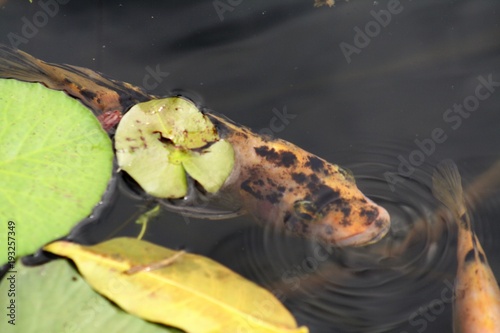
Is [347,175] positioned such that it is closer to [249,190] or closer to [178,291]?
[249,190]

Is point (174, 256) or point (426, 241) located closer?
point (174, 256)

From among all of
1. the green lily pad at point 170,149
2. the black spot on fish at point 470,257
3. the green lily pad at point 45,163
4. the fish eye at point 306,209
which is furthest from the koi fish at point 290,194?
the black spot on fish at point 470,257

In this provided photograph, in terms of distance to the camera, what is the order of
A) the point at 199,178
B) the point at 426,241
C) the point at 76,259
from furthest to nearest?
1. the point at 426,241
2. the point at 199,178
3. the point at 76,259

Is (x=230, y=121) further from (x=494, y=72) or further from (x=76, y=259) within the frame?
(x=494, y=72)

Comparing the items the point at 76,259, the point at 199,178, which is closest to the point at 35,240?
the point at 76,259

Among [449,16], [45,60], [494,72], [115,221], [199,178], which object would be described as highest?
[449,16]

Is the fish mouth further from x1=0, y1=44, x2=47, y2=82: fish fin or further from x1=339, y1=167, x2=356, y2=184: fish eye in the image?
x1=0, y1=44, x2=47, y2=82: fish fin

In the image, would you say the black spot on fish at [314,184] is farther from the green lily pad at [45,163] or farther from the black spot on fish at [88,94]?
the black spot on fish at [88,94]

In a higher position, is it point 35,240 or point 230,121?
point 230,121
